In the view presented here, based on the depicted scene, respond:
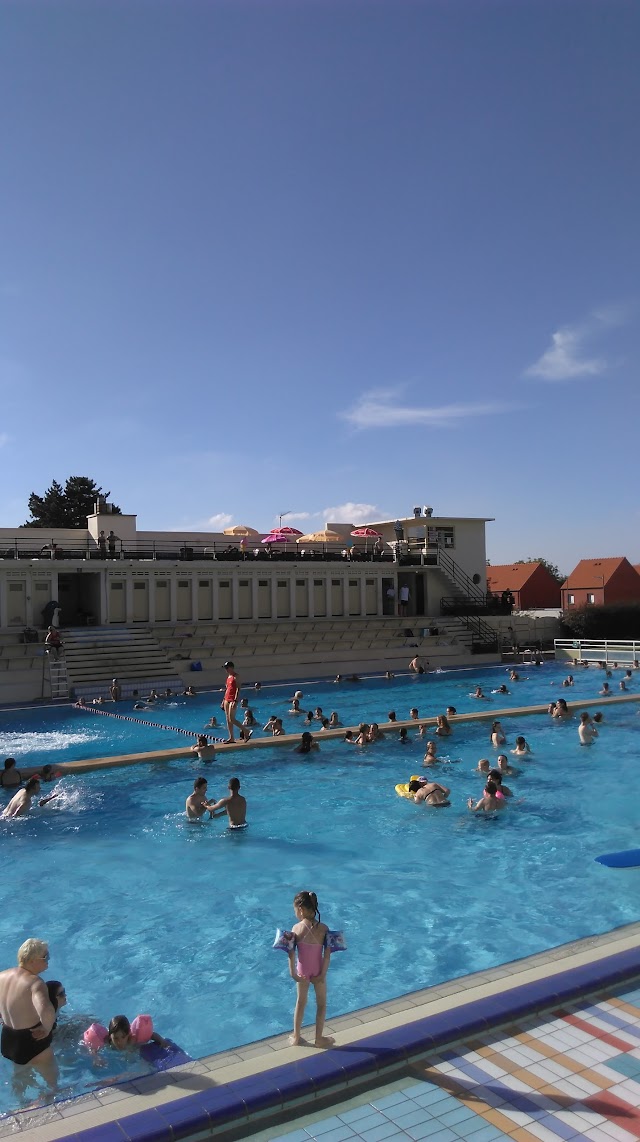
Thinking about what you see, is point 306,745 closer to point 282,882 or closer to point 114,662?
point 282,882

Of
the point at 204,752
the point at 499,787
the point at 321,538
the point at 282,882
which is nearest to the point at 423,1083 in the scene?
the point at 282,882

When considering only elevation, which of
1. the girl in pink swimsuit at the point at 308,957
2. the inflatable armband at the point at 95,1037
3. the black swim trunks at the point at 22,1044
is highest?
the girl in pink swimsuit at the point at 308,957

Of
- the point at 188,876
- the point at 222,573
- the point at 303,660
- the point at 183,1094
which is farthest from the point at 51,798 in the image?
the point at 222,573

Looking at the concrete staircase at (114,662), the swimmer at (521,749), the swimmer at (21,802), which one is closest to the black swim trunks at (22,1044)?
the swimmer at (21,802)

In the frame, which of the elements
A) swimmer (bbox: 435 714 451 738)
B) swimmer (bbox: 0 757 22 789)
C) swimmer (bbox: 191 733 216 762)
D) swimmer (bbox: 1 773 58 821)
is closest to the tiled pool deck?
swimmer (bbox: 1 773 58 821)

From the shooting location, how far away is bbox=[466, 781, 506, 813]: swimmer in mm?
12422

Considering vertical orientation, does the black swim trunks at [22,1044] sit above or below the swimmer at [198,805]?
above

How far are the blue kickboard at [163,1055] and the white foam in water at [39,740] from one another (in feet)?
42.5

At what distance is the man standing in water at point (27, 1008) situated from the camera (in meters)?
4.99

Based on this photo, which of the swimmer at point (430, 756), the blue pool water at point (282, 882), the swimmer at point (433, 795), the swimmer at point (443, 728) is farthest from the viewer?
the swimmer at point (443, 728)

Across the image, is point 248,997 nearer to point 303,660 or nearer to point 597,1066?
point 597,1066

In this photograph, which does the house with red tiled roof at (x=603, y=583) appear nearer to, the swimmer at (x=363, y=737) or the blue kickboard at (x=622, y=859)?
the swimmer at (x=363, y=737)

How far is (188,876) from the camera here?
33.0 feet

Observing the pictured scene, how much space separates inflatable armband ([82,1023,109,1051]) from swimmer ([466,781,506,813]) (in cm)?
780
